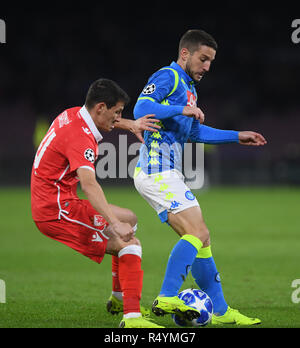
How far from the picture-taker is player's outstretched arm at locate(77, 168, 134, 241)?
456cm

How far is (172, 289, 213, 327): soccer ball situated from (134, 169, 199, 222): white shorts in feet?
2.07

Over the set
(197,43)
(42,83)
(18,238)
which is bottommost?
(18,238)

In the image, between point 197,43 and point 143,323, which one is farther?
point 197,43

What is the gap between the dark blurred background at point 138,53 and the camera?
3659cm

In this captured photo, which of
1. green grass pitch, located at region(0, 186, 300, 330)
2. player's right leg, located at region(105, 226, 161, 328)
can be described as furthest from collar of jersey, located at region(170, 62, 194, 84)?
green grass pitch, located at region(0, 186, 300, 330)

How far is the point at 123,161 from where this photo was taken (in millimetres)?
30016

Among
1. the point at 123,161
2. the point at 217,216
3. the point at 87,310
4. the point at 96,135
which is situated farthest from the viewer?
the point at 123,161

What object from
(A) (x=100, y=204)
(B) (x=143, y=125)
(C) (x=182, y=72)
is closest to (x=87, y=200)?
(A) (x=100, y=204)

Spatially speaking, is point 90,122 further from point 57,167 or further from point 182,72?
point 182,72

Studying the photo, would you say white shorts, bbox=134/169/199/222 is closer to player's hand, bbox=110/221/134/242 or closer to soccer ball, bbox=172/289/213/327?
soccer ball, bbox=172/289/213/327

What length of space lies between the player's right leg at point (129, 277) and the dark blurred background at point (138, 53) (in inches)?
1196

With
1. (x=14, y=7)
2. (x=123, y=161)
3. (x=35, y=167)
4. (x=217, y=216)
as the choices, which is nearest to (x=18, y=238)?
(x=217, y=216)

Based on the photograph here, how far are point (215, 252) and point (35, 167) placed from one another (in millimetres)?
5747
